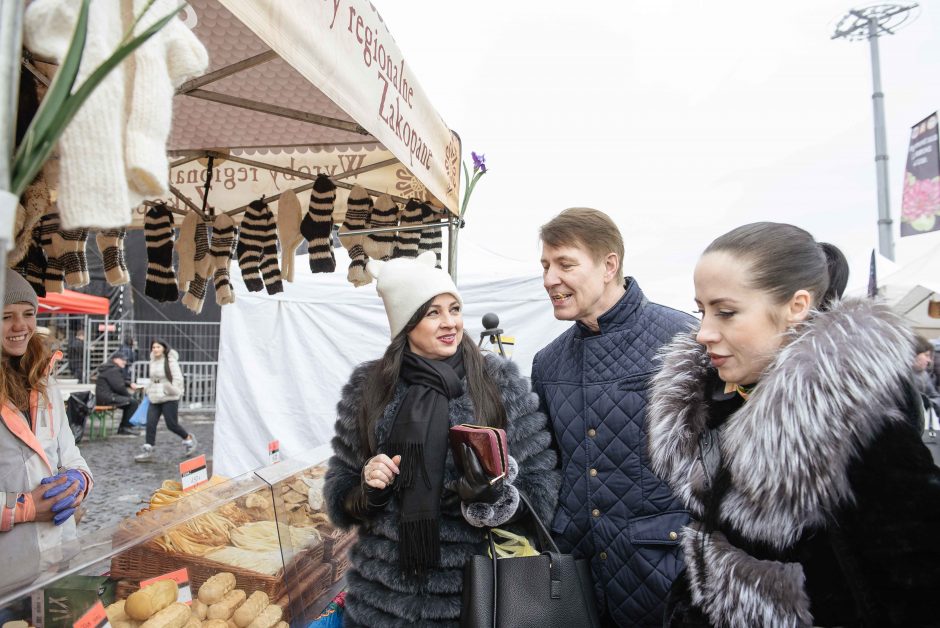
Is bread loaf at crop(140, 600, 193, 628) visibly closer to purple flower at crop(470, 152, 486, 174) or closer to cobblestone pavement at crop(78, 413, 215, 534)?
cobblestone pavement at crop(78, 413, 215, 534)

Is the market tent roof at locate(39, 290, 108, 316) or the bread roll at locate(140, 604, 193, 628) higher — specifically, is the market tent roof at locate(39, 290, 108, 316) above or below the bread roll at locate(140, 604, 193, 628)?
above

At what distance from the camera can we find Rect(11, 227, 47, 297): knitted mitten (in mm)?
2826

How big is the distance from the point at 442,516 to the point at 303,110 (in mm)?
1982

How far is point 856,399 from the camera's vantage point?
1086 millimetres

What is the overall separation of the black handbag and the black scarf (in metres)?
0.21

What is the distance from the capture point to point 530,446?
1.96 metres

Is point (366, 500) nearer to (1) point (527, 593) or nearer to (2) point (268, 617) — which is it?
(1) point (527, 593)

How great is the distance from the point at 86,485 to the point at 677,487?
7.91 ft

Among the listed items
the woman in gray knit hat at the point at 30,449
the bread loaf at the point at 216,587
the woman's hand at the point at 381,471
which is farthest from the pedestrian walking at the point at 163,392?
the woman's hand at the point at 381,471

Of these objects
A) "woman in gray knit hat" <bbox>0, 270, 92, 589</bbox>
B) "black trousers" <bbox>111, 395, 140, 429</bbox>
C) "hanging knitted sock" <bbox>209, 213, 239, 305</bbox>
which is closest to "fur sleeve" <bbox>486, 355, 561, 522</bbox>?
"woman in gray knit hat" <bbox>0, 270, 92, 589</bbox>

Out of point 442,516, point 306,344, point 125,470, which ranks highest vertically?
point 306,344

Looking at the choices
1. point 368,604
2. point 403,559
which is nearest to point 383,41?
point 403,559

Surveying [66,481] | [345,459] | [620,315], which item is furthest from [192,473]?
[620,315]

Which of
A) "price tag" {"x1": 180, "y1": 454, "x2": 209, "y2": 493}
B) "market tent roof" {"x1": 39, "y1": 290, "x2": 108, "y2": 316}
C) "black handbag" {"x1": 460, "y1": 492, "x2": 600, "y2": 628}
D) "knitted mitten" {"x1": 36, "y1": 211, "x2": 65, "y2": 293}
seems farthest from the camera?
"market tent roof" {"x1": 39, "y1": 290, "x2": 108, "y2": 316}
